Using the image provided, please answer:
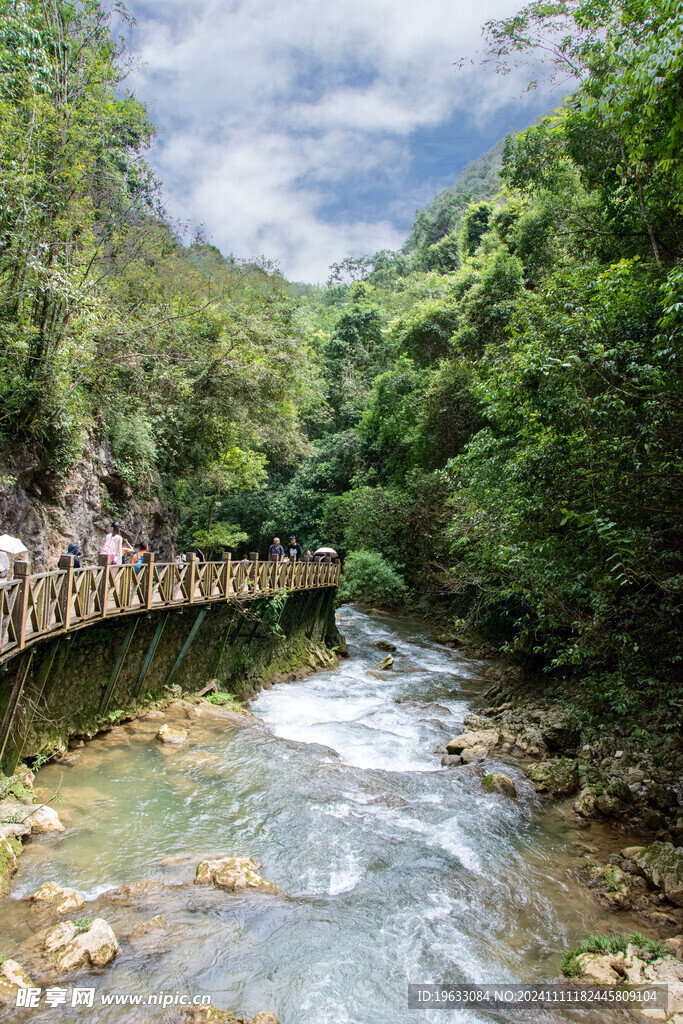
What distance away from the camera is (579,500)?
809cm

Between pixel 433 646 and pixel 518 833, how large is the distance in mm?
14197

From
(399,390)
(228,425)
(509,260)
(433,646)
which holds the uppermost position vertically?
(509,260)

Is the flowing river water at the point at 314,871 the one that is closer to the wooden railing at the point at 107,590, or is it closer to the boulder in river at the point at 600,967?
the boulder in river at the point at 600,967

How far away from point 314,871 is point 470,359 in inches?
920

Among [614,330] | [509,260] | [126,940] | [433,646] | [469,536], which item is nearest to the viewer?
[126,940]

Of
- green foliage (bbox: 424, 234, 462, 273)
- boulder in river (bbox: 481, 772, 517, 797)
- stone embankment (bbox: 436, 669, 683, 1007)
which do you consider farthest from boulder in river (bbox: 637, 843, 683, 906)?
green foliage (bbox: 424, 234, 462, 273)

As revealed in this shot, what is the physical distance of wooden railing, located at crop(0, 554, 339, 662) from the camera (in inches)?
273

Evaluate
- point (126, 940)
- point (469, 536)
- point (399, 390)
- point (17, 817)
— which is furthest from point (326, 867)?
point (399, 390)

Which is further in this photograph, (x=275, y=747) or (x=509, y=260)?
(x=509, y=260)

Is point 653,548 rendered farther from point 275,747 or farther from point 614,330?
point 275,747

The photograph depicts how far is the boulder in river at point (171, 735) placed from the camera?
396 inches

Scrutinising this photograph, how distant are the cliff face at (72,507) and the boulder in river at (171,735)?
3239 mm

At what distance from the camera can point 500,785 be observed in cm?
940

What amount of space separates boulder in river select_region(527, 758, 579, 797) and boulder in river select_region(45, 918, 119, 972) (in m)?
7.04
